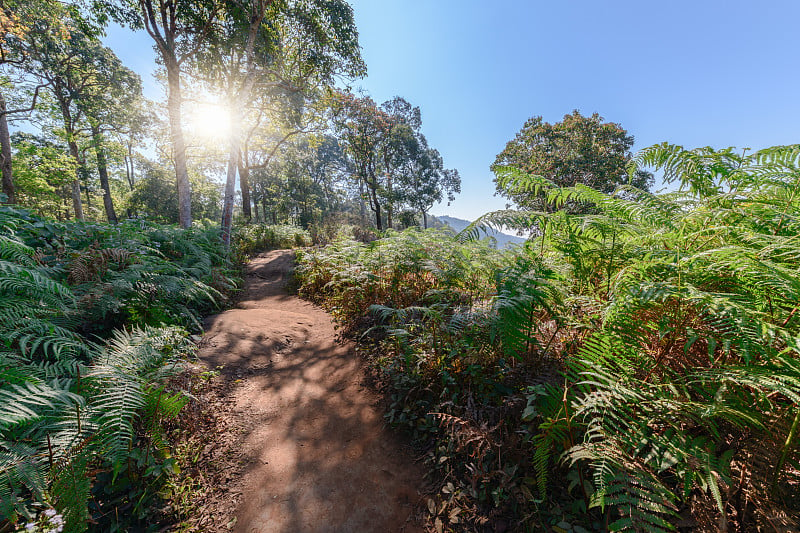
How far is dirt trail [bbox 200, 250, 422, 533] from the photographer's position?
195 cm

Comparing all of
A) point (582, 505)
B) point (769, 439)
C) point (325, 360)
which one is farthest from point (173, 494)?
point (769, 439)

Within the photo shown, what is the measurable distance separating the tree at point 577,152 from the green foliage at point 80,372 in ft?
46.0

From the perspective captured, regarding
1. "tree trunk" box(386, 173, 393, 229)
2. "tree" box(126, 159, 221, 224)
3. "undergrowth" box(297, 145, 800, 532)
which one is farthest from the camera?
"tree" box(126, 159, 221, 224)

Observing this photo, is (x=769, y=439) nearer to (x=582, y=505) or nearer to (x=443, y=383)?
(x=582, y=505)

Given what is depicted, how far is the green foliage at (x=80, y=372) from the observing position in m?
1.50

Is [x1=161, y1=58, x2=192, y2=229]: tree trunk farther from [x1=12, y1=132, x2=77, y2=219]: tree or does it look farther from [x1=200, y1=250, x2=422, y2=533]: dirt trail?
[x1=12, y1=132, x2=77, y2=219]: tree

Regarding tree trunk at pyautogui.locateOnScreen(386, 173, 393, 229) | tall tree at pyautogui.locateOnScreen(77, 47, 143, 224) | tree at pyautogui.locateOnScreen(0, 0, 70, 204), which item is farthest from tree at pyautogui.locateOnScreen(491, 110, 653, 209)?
tall tree at pyautogui.locateOnScreen(77, 47, 143, 224)

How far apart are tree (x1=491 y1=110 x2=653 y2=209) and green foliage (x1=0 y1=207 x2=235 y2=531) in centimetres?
1404

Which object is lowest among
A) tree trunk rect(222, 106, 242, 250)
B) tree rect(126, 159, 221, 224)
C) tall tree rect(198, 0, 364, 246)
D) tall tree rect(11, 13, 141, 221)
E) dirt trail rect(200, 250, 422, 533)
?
dirt trail rect(200, 250, 422, 533)

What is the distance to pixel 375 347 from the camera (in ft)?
12.5

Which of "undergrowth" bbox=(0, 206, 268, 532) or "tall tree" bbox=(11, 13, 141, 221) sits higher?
"tall tree" bbox=(11, 13, 141, 221)

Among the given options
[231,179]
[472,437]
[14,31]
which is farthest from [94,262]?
[14,31]

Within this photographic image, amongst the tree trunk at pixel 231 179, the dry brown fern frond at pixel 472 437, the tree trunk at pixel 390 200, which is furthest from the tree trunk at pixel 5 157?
the tree trunk at pixel 390 200

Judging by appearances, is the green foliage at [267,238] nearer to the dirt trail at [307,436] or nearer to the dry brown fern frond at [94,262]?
the dry brown fern frond at [94,262]
